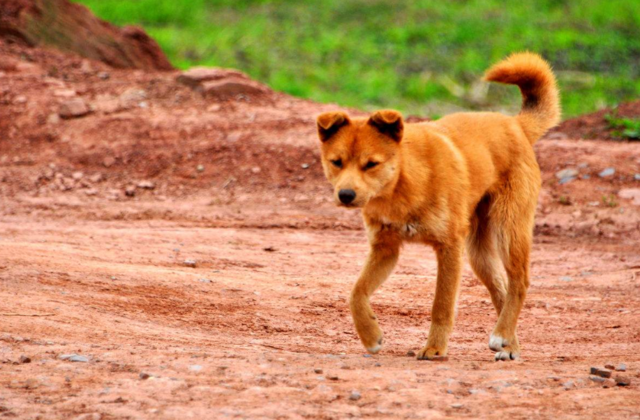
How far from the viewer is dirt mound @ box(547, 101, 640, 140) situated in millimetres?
12328

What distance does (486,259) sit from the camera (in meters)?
6.63

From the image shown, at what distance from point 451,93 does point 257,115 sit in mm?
5651

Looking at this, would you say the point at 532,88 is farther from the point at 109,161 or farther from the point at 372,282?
the point at 109,161

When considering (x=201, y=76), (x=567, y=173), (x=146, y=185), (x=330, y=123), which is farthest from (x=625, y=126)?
(x=330, y=123)

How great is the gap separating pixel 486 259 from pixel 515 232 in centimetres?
39

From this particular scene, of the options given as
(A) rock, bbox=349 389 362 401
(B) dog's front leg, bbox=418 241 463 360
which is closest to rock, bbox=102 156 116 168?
(B) dog's front leg, bbox=418 241 463 360

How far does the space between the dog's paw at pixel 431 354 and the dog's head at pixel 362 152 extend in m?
1.01

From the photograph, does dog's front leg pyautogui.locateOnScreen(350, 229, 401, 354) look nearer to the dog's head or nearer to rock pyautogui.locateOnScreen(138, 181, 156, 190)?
the dog's head

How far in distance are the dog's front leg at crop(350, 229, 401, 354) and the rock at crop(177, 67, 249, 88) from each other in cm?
760

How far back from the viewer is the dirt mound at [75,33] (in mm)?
14000

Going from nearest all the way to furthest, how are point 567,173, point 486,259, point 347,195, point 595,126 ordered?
1. point 347,195
2. point 486,259
3. point 567,173
4. point 595,126

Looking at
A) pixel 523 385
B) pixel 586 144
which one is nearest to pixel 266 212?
pixel 586 144

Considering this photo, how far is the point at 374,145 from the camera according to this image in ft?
18.5

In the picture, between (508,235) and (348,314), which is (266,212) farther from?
(508,235)
